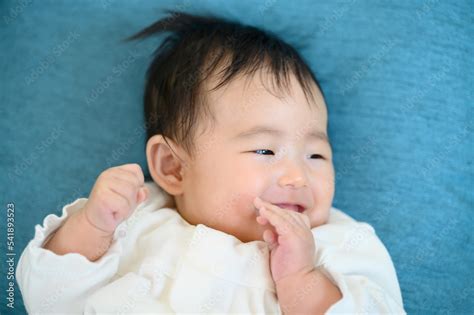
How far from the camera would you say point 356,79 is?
5.36 ft

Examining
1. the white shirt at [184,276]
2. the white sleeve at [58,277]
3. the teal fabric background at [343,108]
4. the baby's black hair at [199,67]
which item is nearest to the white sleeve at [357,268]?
the white shirt at [184,276]

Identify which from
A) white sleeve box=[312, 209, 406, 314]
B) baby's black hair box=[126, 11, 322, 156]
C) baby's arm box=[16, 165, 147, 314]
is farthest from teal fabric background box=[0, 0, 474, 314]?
baby's arm box=[16, 165, 147, 314]

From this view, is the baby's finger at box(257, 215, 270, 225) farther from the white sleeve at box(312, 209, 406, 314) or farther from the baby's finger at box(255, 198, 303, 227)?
the white sleeve at box(312, 209, 406, 314)

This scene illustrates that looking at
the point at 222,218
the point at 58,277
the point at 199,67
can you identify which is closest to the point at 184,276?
the point at 222,218

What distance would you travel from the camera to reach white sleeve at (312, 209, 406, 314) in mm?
1130

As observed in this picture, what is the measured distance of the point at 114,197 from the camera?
3.76 feet

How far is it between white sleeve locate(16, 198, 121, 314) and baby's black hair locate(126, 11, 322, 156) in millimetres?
377

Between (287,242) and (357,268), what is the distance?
0.64ft

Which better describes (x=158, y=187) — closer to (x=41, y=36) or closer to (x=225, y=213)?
(x=225, y=213)

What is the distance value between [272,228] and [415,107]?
2.17 feet

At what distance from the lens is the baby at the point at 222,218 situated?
1170 mm

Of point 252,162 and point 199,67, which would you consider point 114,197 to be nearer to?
point 252,162

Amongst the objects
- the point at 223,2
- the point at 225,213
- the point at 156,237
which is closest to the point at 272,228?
the point at 225,213

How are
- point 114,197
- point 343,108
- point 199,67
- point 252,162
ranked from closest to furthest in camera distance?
point 114,197, point 252,162, point 199,67, point 343,108
